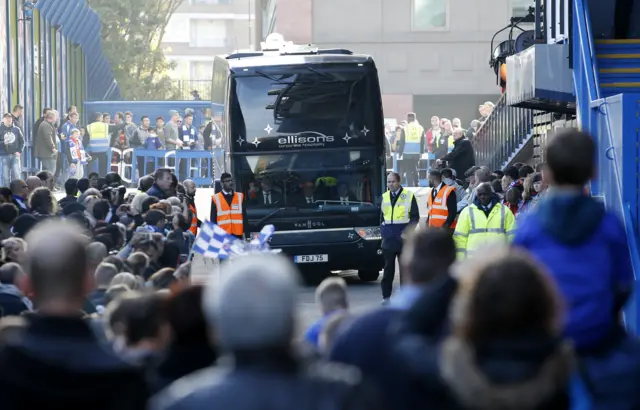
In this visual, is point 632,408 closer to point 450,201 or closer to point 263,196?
point 450,201

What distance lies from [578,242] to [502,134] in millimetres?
24073

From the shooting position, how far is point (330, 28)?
55.4m

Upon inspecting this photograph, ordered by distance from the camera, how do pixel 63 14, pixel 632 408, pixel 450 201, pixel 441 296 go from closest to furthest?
pixel 441 296
pixel 632 408
pixel 450 201
pixel 63 14

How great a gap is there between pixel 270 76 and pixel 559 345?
1608 centimetres

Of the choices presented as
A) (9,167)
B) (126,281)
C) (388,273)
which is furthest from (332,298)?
(9,167)

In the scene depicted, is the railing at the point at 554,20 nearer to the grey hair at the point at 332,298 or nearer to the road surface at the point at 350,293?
the road surface at the point at 350,293

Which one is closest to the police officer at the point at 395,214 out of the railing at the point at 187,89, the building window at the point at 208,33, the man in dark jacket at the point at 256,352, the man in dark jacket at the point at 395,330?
the man in dark jacket at the point at 395,330

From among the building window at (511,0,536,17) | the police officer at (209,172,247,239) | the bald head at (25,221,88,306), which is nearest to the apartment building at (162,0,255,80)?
the building window at (511,0,536,17)

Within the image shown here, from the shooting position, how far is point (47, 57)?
38.9 meters

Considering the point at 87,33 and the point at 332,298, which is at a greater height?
the point at 87,33

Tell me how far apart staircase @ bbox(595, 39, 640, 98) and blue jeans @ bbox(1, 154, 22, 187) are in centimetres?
1301

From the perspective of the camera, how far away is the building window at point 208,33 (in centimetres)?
11306

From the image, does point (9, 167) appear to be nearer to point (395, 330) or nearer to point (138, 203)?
point (138, 203)

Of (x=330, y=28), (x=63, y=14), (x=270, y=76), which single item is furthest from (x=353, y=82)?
(x=330, y=28)
